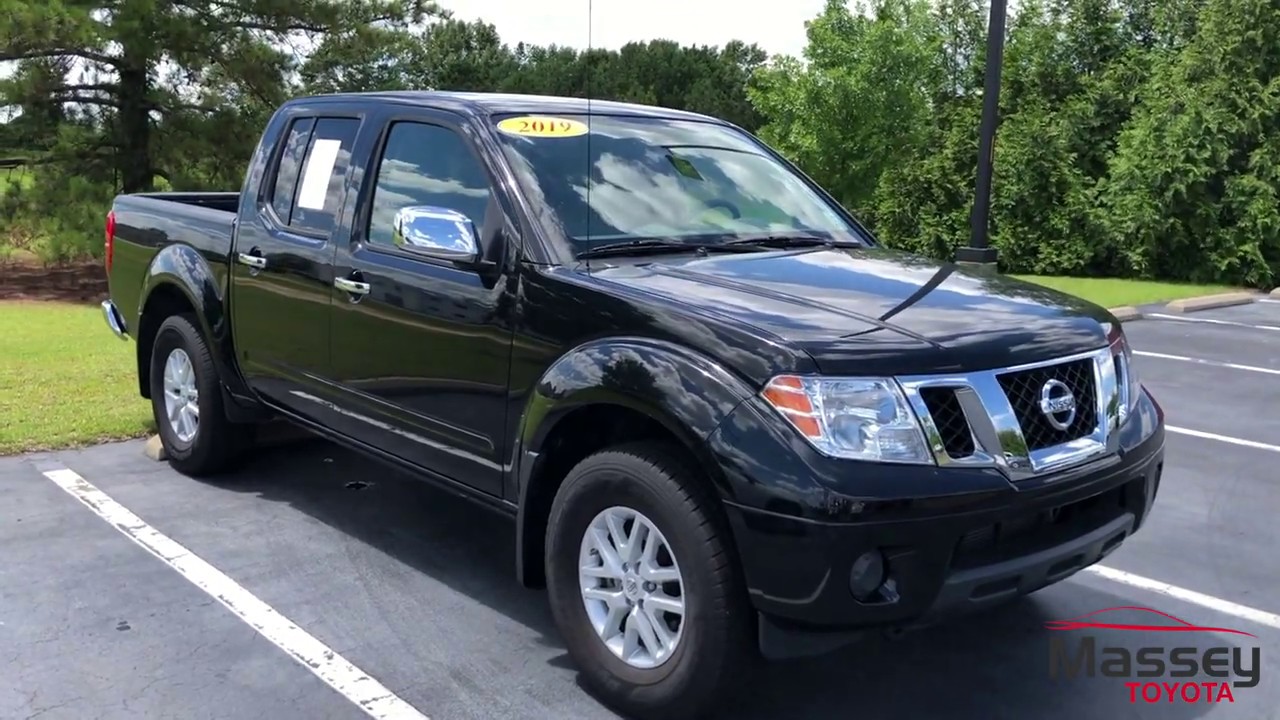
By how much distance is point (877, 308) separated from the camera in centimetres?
345

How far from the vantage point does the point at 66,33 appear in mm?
14492

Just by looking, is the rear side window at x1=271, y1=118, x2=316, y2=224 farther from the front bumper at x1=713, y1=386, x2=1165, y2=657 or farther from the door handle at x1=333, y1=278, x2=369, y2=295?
the front bumper at x1=713, y1=386, x2=1165, y2=657

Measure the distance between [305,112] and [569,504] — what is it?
2.67m

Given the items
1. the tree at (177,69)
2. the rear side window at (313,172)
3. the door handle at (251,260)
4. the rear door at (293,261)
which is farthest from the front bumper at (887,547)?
the tree at (177,69)

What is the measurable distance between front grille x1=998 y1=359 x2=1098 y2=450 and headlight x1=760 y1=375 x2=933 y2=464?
381 mm

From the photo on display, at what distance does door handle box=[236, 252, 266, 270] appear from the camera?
16.7 feet

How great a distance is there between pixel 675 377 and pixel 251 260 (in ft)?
8.95

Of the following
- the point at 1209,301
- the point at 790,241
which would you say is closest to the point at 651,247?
the point at 790,241

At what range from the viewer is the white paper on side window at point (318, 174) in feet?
16.0

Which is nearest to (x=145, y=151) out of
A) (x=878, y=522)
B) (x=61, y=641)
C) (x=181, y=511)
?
(x=181, y=511)

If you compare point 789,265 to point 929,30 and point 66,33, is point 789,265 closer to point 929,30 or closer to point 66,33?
point 66,33

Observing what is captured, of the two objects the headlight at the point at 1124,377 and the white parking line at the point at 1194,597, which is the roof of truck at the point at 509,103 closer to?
the headlight at the point at 1124,377

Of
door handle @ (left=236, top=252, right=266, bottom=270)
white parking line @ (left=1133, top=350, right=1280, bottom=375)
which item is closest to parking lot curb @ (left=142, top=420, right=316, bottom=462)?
door handle @ (left=236, top=252, right=266, bottom=270)

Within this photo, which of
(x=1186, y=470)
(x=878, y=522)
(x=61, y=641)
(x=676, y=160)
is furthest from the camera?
(x=1186, y=470)
